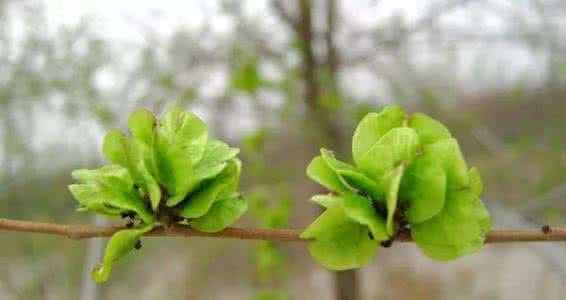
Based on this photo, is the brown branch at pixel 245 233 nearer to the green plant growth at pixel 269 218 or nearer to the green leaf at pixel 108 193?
the green leaf at pixel 108 193

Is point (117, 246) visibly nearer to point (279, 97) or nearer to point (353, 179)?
point (353, 179)

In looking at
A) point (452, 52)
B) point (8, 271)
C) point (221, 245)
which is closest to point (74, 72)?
point (8, 271)

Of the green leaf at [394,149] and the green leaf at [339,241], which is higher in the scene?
the green leaf at [394,149]

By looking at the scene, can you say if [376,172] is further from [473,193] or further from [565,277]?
[565,277]

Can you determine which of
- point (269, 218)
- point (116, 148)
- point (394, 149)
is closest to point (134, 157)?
point (116, 148)

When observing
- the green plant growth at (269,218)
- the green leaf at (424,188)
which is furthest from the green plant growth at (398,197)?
the green plant growth at (269,218)

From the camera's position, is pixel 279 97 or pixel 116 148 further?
pixel 279 97

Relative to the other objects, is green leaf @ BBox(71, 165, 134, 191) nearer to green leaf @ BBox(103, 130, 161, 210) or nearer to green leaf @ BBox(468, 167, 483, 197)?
green leaf @ BBox(103, 130, 161, 210)
